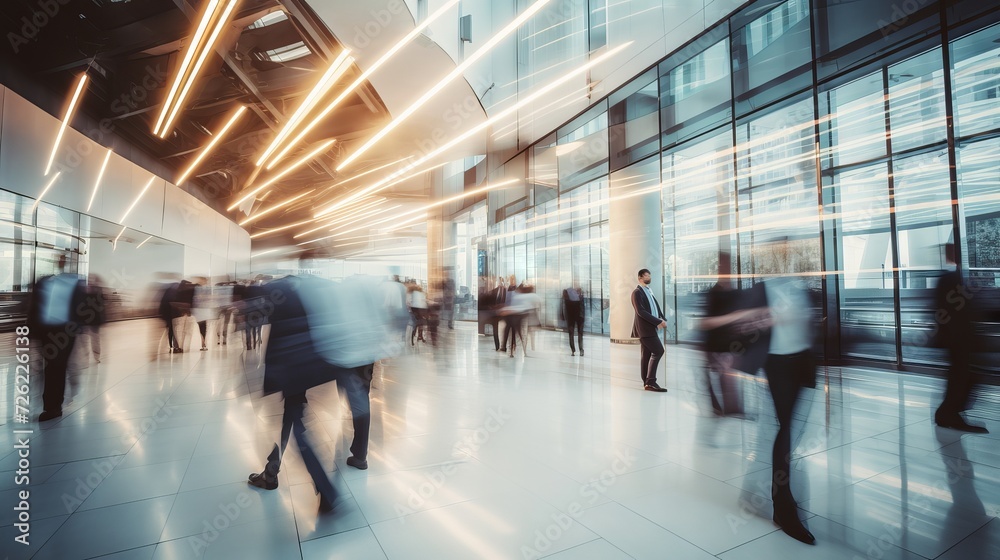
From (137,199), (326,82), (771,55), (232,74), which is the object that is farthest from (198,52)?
(137,199)

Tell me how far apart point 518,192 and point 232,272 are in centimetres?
1840

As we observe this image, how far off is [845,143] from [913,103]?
42.8 inches

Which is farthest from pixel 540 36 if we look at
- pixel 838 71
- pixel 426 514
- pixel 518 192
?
pixel 426 514

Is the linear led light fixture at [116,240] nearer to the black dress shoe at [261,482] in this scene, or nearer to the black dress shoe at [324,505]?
the black dress shoe at [261,482]

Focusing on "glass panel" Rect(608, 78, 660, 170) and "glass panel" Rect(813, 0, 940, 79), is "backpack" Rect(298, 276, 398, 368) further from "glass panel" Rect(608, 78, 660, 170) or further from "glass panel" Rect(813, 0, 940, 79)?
"glass panel" Rect(608, 78, 660, 170)

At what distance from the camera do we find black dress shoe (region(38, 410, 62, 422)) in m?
4.61

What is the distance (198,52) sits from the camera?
6.45 m

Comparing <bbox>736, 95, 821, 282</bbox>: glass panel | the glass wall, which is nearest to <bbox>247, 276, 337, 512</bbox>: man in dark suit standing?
the glass wall

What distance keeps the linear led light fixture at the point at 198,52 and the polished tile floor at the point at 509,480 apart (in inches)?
189

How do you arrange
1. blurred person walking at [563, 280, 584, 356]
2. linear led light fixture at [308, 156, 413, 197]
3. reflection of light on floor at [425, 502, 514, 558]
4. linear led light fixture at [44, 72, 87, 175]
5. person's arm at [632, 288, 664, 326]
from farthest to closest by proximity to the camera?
linear led light fixture at [308, 156, 413, 197], blurred person walking at [563, 280, 584, 356], linear led light fixture at [44, 72, 87, 175], person's arm at [632, 288, 664, 326], reflection of light on floor at [425, 502, 514, 558]

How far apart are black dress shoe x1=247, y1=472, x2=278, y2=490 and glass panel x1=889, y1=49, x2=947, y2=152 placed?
10184 mm

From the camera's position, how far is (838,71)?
22.7ft

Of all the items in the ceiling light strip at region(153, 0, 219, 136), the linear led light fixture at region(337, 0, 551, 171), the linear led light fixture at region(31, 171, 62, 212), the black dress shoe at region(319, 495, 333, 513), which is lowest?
the black dress shoe at region(319, 495, 333, 513)

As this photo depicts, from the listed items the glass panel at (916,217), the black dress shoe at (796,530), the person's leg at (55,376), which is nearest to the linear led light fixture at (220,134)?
the person's leg at (55,376)
